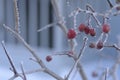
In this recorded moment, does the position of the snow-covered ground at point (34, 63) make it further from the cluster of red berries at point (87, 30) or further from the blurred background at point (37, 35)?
the cluster of red berries at point (87, 30)

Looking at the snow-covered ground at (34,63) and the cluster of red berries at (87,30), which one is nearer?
the cluster of red berries at (87,30)

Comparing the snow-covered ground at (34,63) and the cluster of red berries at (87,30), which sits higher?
the cluster of red berries at (87,30)

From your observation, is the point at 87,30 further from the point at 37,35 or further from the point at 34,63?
the point at 37,35

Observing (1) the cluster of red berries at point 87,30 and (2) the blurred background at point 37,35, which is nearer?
(1) the cluster of red berries at point 87,30

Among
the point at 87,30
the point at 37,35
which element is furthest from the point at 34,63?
the point at 87,30

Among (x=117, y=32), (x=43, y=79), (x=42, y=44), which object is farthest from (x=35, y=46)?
(x=117, y=32)

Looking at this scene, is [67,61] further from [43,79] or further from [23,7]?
[23,7]

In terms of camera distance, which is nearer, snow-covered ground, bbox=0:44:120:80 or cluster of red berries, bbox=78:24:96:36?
cluster of red berries, bbox=78:24:96:36

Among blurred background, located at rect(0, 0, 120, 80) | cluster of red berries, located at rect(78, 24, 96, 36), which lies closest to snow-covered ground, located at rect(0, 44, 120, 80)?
blurred background, located at rect(0, 0, 120, 80)

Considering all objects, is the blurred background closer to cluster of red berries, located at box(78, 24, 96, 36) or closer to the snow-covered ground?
the snow-covered ground

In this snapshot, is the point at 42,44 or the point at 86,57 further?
the point at 86,57

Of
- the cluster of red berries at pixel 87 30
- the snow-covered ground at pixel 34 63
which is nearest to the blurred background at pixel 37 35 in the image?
the snow-covered ground at pixel 34 63
